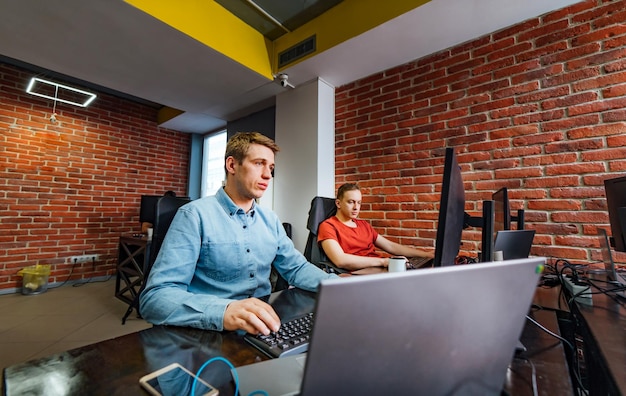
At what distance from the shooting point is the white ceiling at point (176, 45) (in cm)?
212

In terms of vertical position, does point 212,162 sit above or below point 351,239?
above

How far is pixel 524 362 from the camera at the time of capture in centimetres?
63

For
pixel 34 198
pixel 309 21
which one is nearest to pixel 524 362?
pixel 309 21

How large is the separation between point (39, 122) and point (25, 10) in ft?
7.82

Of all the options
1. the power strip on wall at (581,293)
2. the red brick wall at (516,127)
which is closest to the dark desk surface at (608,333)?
the power strip on wall at (581,293)

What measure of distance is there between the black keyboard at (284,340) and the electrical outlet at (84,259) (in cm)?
467

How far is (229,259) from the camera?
108cm

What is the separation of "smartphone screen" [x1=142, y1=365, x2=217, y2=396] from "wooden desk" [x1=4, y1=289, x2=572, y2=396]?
0.02m

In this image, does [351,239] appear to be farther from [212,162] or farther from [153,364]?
[212,162]

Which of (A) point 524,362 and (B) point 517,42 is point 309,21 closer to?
(B) point 517,42

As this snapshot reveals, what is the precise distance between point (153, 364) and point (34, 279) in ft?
14.5

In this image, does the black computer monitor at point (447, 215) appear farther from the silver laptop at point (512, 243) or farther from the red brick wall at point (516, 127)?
the red brick wall at point (516, 127)

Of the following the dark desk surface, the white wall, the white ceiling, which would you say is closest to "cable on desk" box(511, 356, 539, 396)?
the dark desk surface

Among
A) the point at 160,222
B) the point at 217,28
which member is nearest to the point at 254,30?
the point at 217,28
